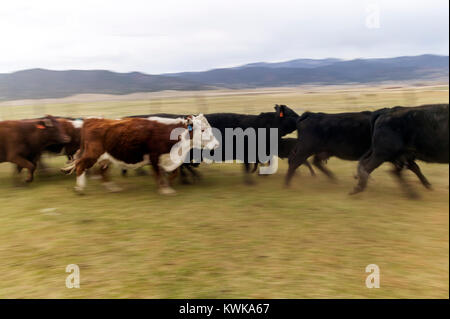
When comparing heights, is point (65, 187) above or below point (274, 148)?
below

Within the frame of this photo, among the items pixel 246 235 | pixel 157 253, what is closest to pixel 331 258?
pixel 246 235

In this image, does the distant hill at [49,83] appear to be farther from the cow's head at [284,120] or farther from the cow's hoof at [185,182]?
the cow's hoof at [185,182]

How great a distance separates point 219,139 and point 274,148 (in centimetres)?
103

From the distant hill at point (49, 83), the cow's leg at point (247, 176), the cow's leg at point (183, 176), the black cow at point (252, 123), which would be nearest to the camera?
the distant hill at point (49, 83)

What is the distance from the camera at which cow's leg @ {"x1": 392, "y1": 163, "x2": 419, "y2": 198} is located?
4.98 metres

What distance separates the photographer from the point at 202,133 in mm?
6074

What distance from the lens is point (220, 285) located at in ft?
9.48

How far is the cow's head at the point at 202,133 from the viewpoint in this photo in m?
6.06

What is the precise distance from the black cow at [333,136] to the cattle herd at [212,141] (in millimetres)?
15

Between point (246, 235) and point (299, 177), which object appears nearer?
point (246, 235)

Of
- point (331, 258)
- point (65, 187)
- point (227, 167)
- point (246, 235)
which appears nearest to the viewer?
point (331, 258)

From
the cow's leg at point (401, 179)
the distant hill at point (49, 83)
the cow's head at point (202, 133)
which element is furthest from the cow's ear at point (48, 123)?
the cow's leg at point (401, 179)
